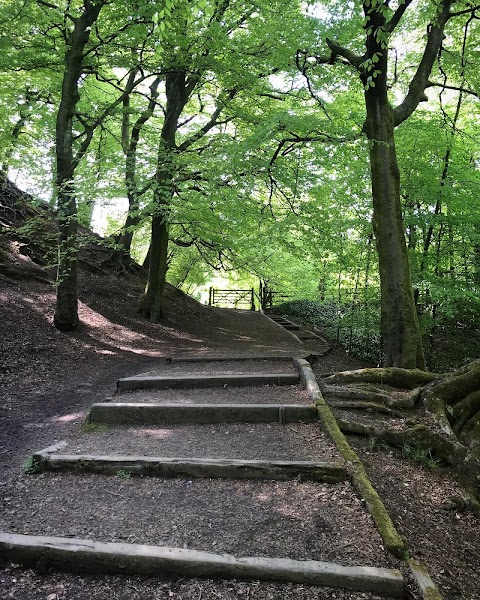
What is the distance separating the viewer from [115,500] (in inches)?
127

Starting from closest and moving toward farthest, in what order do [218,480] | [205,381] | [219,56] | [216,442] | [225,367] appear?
1. [218,480]
2. [216,442]
3. [205,381]
4. [225,367]
5. [219,56]

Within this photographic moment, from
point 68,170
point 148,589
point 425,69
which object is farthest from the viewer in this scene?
point 68,170

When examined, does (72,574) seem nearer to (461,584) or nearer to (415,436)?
(461,584)

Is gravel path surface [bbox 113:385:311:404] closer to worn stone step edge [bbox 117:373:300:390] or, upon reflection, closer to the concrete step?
worn stone step edge [bbox 117:373:300:390]

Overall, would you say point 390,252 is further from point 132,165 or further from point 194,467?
point 132,165

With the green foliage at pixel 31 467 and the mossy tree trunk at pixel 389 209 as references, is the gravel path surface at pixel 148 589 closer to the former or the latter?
the green foliage at pixel 31 467

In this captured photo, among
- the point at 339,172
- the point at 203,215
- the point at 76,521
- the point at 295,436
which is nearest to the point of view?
the point at 76,521

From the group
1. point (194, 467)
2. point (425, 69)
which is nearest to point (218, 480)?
point (194, 467)

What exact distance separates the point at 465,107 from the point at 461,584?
13.0 metres

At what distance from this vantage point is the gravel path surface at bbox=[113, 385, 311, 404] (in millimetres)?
5160

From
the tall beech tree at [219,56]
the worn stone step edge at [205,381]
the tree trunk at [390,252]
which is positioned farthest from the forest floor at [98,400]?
the tall beech tree at [219,56]

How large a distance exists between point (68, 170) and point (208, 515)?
7689 millimetres

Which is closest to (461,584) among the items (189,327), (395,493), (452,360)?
(395,493)

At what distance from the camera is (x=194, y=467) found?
3.57m
